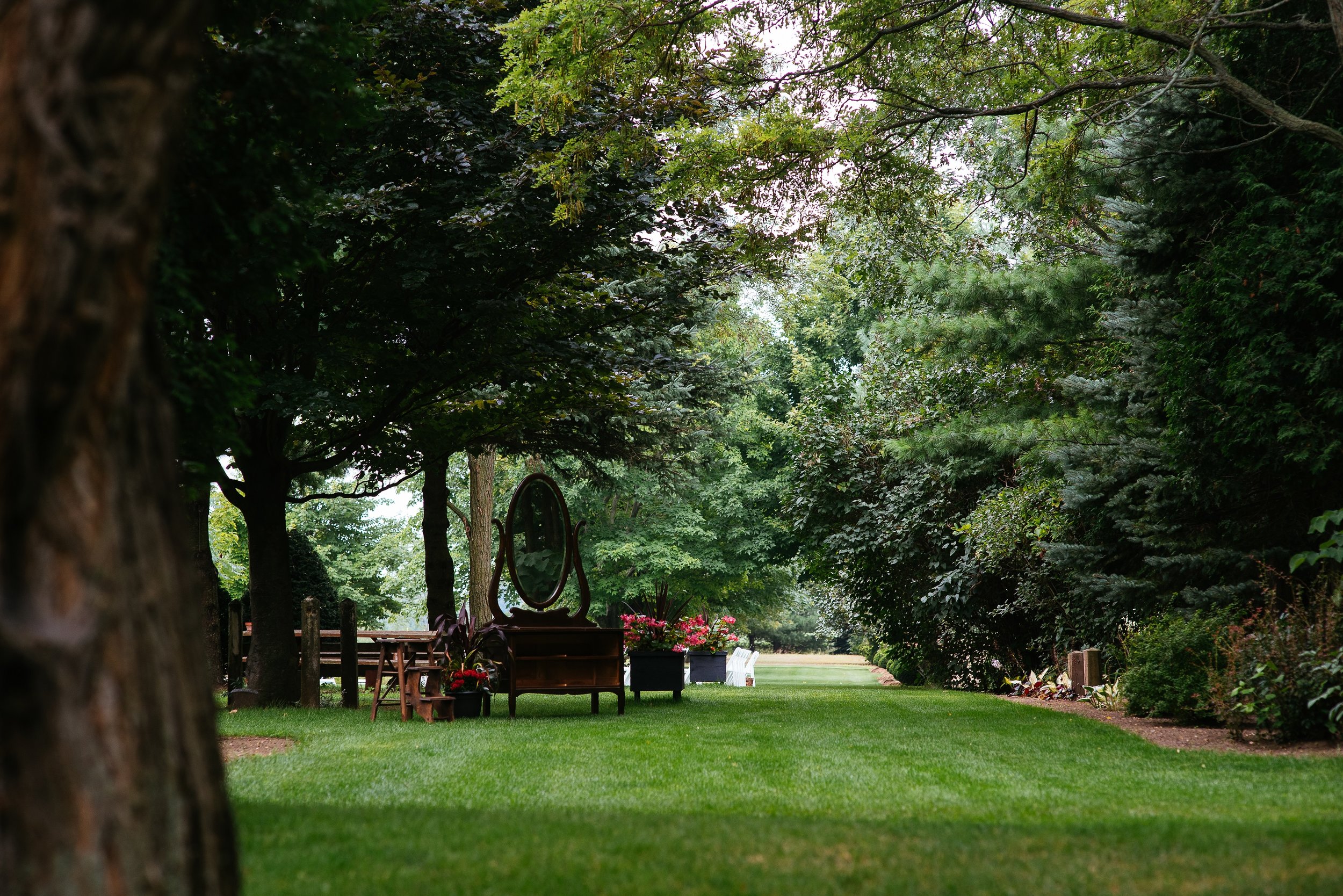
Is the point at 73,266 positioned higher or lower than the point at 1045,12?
lower

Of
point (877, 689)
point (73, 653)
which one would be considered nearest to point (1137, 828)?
point (73, 653)

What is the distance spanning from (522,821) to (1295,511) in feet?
31.4

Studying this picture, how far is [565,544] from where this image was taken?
47.4ft

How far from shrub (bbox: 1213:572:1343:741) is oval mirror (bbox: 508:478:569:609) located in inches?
304

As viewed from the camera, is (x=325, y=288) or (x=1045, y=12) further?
(x=325, y=288)

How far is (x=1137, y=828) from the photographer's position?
541 centimetres

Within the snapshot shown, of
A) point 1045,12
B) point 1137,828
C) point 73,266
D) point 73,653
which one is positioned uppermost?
point 1045,12

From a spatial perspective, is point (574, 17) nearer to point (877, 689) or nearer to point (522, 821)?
point (522, 821)

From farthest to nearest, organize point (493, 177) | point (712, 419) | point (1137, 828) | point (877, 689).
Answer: point (712, 419) < point (877, 689) < point (493, 177) < point (1137, 828)

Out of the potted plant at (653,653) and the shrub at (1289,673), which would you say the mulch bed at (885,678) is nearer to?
the potted plant at (653,653)

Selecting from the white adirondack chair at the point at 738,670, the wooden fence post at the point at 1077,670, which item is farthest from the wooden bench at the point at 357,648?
the wooden fence post at the point at 1077,670

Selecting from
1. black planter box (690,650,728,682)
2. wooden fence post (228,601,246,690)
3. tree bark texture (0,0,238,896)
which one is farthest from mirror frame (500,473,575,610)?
tree bark texture (0,0,238,896)

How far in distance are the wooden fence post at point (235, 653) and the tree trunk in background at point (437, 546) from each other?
2.95m

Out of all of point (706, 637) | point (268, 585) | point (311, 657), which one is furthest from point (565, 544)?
point (706, 637)
